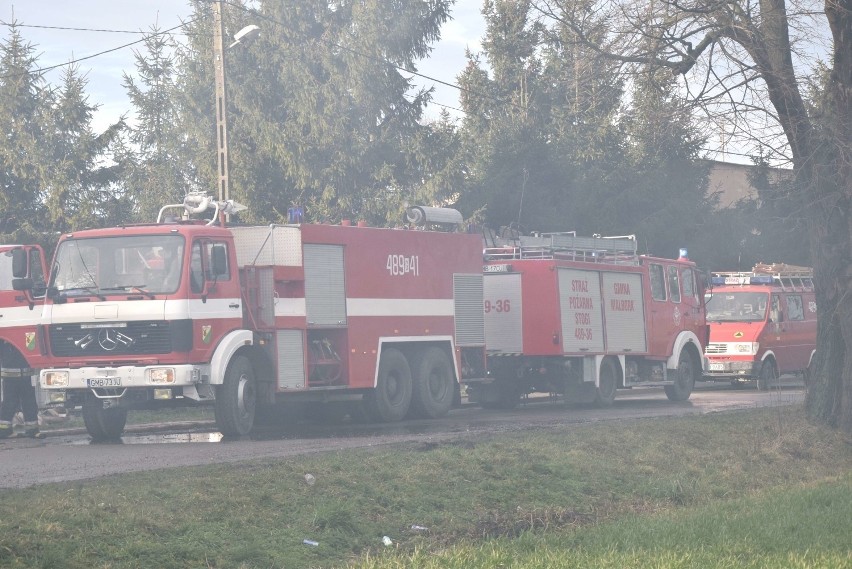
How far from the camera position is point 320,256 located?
1650cm

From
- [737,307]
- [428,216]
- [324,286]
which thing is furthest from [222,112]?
[737,307]

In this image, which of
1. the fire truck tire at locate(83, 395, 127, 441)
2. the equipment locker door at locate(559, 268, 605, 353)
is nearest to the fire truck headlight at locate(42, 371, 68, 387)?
the fire truck tire at locate(83, 395, 127, 441)

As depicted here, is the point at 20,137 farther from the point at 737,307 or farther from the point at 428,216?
the point at 737,307

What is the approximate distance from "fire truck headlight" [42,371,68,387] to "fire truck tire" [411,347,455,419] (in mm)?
5668

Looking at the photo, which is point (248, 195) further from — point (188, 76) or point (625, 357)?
point (625, 357)

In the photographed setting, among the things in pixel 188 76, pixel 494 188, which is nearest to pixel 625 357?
pixel 494 188

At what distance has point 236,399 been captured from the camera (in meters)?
14.9

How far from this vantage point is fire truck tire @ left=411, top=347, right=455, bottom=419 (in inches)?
723

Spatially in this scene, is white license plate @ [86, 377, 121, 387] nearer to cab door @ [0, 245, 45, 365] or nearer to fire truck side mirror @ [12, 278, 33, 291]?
cab door @ [0, 245, 45, 365]

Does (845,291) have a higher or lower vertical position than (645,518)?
higher

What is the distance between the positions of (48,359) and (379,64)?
19.2 m

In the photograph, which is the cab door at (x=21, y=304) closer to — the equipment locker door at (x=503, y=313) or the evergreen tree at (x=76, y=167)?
the equipment locker door at (x=503, y=313)

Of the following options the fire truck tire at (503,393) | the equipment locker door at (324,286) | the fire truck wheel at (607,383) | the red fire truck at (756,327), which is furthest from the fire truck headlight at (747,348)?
the equipment locker door at (324,286)

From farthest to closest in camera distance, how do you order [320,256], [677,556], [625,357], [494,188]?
[494,188], [625,357], [320,256], [677,556]
